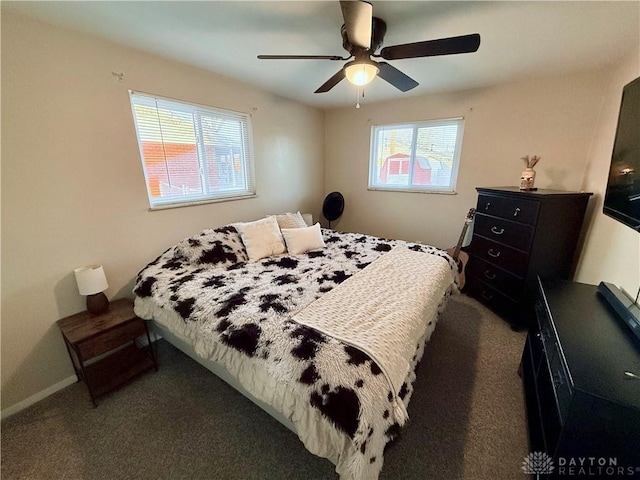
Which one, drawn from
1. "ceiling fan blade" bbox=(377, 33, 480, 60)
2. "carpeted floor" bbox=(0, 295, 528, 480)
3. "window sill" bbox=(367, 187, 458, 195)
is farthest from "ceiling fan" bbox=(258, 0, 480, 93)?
"carpeted floor" bbox=(0, 295, 528, 480)

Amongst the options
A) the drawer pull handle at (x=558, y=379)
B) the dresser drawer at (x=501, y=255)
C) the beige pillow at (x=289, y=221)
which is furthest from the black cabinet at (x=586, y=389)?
the beige pillow at (x=289, y=221)

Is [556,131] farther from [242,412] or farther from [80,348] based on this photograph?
[80,348]

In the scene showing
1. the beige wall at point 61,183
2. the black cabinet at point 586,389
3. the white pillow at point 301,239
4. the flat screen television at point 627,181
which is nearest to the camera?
the black cabinet at point 586,389

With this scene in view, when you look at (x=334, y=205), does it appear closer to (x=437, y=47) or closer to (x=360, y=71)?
(x=360, y=71)

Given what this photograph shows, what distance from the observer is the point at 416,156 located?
3381mm

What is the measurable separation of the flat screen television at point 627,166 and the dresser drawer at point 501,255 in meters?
0.71

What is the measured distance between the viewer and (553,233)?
2.15 metres

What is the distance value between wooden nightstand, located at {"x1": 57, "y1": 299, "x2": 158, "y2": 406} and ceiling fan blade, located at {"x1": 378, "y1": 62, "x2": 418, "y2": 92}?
245 centimetres

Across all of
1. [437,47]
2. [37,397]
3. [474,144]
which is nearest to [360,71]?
[437,47]

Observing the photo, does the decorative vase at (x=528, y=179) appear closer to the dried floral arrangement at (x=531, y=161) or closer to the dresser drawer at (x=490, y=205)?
the dried floral arrangement at (x=531, y=161)

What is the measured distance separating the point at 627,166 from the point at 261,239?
8.39ft

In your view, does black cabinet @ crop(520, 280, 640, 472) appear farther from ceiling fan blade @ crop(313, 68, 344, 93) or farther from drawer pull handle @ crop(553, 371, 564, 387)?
ceiling fan blade @ crop(313, 68, 344, 93)

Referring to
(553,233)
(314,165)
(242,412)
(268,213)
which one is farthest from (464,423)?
(314,165)

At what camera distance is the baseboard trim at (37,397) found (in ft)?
5.24
